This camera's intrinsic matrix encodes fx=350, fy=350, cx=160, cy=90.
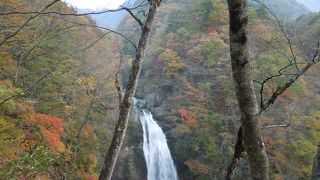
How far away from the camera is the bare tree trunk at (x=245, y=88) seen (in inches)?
72.8

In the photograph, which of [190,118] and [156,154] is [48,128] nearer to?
[190,118]

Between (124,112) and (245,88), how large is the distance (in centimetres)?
237

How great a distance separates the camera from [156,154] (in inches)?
936

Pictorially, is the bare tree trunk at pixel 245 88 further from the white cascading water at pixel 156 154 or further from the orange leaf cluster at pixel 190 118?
the white cascading water at pixel 156 154

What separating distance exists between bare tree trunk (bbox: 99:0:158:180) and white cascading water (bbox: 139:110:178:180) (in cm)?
1917

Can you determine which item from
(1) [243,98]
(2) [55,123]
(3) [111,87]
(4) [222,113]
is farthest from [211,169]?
(1) [243,98]

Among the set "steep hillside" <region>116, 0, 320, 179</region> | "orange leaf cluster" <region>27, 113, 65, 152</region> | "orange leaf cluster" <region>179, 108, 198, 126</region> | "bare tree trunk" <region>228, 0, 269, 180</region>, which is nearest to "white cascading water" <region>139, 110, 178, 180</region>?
"steep hillside" <region>116, 0, 320, 179</region>

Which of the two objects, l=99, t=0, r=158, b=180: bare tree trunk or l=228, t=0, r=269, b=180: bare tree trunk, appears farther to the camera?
l=99, t=0, r=158, b=180: bare tree trunk

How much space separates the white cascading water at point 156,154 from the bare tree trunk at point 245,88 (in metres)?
21.2

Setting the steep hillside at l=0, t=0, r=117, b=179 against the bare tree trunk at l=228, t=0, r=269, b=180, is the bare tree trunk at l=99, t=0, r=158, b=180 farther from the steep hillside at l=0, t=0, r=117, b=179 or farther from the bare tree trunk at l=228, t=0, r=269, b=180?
the steep hillside at l=0, t=0, r=117, b=179

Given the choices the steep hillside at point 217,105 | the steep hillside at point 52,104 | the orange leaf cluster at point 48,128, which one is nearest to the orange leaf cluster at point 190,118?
the steep hillside at point 217,105

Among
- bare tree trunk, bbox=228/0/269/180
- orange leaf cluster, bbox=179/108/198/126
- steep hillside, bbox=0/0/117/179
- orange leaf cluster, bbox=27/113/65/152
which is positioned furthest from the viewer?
orange leaf cluster, bbox=179/108/198/126

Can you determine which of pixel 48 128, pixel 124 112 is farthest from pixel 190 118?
pixel 124 112

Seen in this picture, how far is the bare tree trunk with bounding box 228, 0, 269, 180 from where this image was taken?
1.85m
